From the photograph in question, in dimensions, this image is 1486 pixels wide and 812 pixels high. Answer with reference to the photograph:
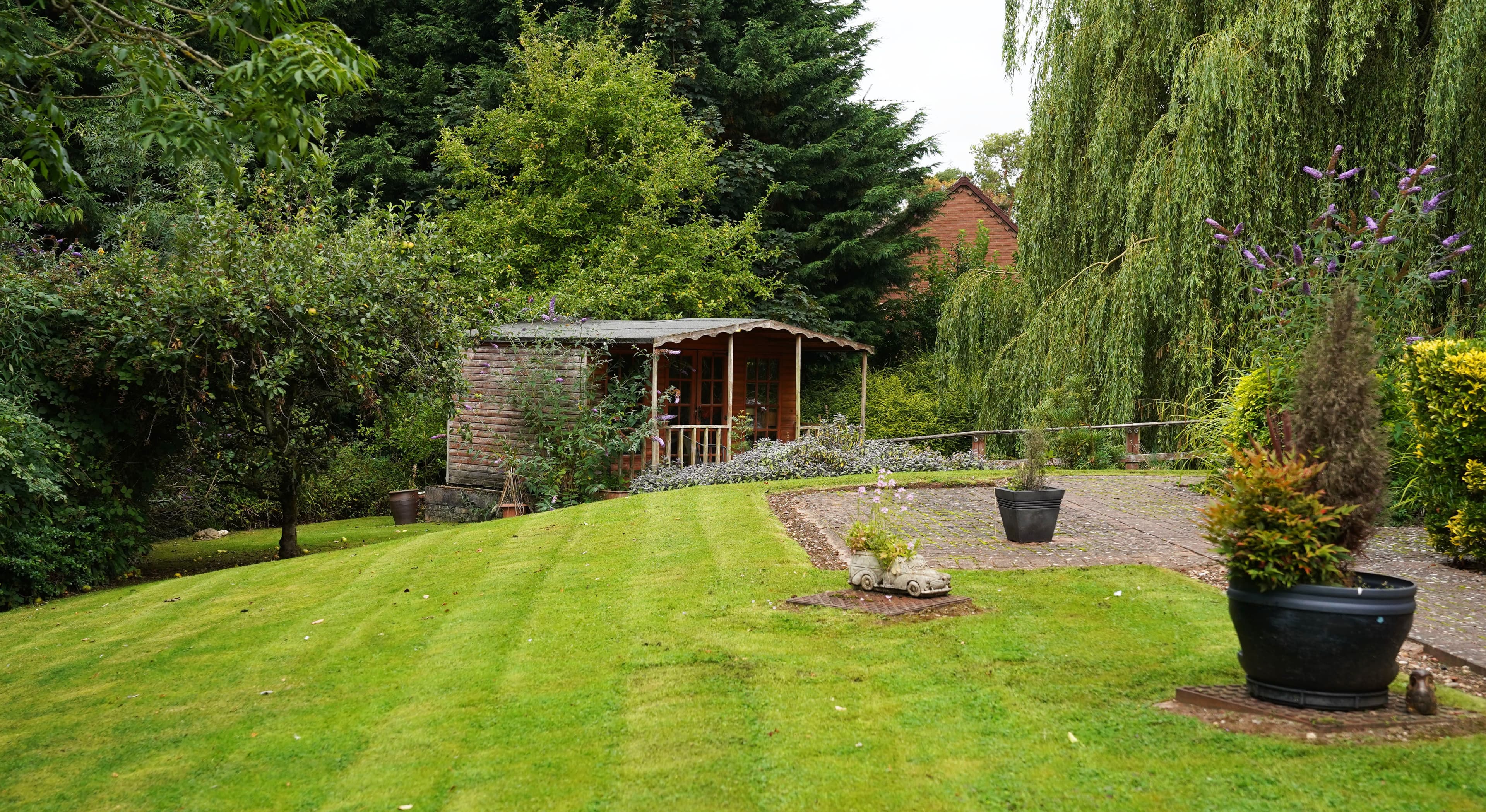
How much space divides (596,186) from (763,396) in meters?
6.16

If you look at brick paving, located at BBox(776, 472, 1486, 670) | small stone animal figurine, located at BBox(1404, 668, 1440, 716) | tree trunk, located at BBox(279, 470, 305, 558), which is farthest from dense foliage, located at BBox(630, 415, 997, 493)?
small stone animal figurine, located at BBox(1404, 668, 1440, 716)

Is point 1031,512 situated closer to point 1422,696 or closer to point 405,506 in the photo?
point 1422,696

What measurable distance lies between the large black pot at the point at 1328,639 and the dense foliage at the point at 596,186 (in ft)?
53.3

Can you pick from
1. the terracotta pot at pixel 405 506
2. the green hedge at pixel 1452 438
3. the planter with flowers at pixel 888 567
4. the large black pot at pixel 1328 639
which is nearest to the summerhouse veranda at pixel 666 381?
the terracotta pot at pixel 405 506

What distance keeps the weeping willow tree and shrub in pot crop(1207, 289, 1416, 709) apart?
315 inches

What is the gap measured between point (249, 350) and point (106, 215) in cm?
1051

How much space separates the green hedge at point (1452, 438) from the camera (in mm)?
6531

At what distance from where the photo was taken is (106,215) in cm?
1802

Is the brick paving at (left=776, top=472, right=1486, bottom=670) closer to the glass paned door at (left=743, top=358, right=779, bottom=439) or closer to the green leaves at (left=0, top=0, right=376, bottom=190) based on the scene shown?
the green leaves at (left=0, top=0, right=376, bottom=190)

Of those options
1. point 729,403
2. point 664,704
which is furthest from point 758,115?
point 664,704

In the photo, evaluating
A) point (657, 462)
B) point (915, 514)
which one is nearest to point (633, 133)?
point (657, 462)

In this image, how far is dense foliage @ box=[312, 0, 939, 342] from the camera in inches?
901

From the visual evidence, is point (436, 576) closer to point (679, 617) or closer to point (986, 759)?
point (679, 617)

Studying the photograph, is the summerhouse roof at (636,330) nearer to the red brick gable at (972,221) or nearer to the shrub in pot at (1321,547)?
the shrub in pot at (1321,547)
